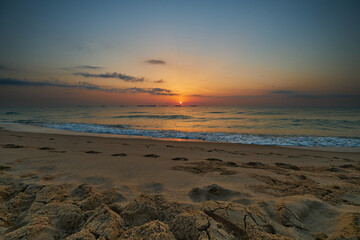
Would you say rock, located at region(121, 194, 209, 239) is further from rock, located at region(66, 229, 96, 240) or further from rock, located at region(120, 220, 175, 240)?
rock, located at region(66, 229, 96, 240)

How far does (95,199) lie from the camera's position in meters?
2.49

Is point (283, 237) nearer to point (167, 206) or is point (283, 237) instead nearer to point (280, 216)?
point (280, 216)

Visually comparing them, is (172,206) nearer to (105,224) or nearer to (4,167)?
(105,224)

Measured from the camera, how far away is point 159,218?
208 centimetres

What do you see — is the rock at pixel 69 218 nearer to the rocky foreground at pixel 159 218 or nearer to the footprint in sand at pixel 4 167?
the rocky foreground at pixel 159 218

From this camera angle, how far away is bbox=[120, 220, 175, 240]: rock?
66.7 inches

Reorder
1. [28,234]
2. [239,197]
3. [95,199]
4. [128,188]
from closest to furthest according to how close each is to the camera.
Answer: [28,234] < [95,199] < [239,197] < [128,188]

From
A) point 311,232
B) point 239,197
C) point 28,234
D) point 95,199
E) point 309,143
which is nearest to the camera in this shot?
point 28,234

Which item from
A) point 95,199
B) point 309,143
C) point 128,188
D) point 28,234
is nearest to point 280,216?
point 128,188

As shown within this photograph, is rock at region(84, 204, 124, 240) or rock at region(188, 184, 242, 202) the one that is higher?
rock at region(84, 204, 124, 240)

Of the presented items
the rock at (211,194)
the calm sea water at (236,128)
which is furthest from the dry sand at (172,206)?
the calm sea water at (236,128)

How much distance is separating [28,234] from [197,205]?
6.24 feet

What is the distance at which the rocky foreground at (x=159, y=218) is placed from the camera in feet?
5.87

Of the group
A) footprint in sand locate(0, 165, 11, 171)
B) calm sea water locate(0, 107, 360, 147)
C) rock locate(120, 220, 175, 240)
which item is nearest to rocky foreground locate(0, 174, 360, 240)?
rock locate(120, 220, 175, 240)
